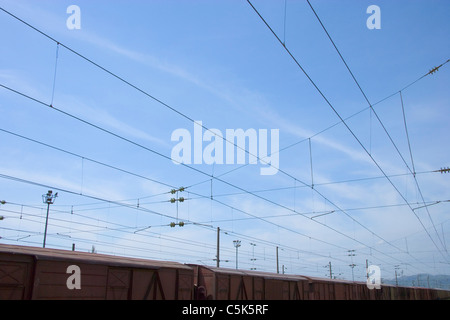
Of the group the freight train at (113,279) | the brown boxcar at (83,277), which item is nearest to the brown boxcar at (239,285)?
the freight train at (113,279)

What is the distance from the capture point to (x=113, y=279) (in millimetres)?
12312

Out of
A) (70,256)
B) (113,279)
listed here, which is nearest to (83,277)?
(70,256)

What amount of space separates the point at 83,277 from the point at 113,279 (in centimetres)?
122

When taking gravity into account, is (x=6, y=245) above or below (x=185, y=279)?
above

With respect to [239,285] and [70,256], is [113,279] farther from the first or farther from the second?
[239,285]

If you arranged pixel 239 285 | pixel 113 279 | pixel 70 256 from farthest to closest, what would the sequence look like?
pixel 239 285 → pixel 113 279 → pixel 70 256

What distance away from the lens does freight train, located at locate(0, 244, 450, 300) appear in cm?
988
